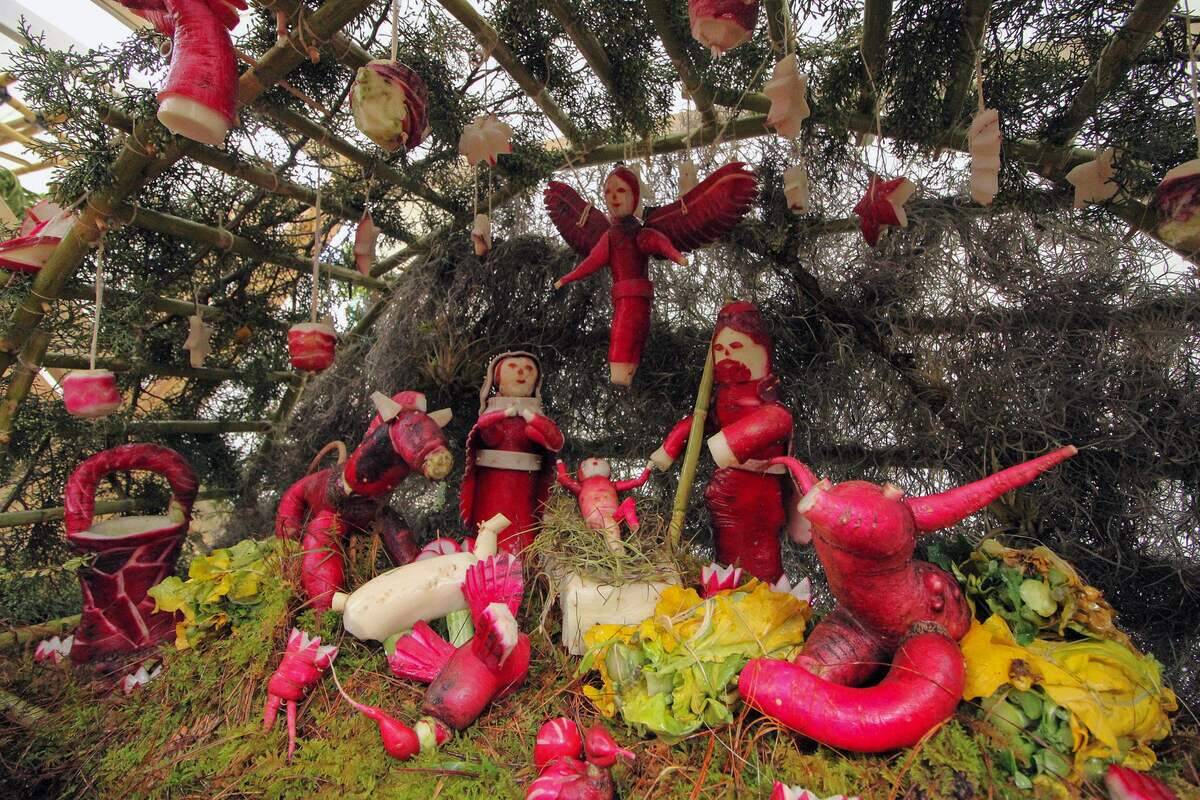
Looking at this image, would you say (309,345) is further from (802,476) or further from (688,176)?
(802,476)

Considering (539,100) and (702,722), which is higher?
(539,100)

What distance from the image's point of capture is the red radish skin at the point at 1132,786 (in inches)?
26.7

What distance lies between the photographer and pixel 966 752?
730 mm

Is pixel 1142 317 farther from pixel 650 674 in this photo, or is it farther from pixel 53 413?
pixel 53 413

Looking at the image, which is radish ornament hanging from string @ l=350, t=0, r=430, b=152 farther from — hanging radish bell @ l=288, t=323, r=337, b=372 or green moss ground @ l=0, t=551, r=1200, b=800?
green moss ground @ l=0, t=551, r=1200, b=800

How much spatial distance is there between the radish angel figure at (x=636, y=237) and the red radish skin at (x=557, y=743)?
66 centimetres

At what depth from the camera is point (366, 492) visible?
126 cm

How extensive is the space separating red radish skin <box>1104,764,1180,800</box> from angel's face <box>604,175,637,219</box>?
110cm

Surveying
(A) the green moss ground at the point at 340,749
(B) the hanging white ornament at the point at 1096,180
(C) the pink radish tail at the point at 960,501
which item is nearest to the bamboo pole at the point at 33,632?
(A) the green moss ground at the point at 340,749

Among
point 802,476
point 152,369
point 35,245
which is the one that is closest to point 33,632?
point 152,369

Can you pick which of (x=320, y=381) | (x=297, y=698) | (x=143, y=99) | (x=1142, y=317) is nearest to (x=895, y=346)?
(x=1142, y=317)

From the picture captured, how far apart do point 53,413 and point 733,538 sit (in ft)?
5.24

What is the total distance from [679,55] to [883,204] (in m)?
0.39

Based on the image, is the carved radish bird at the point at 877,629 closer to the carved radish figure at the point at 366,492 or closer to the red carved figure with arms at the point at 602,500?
the red carved figure with arms at the point at 602,500
